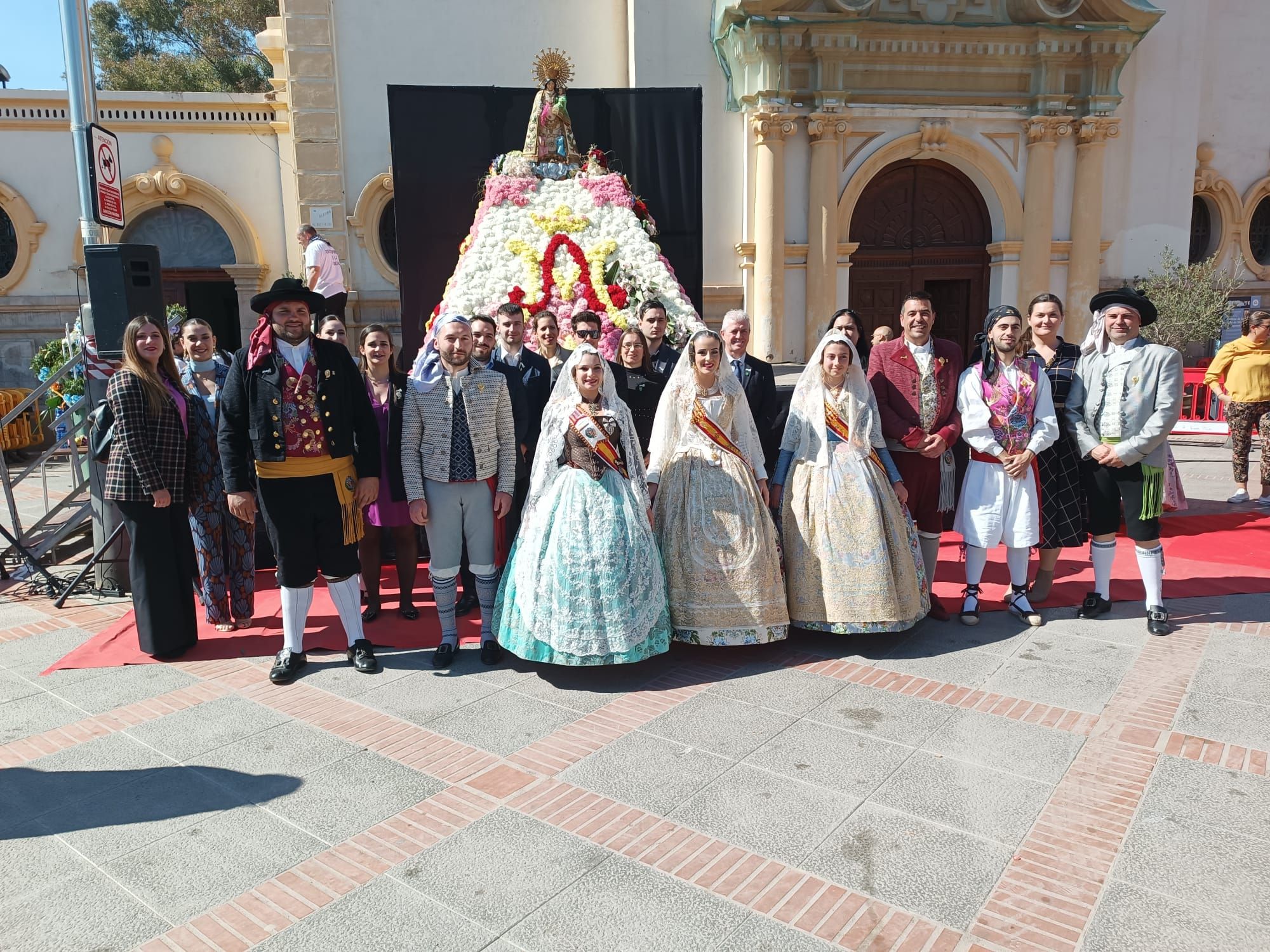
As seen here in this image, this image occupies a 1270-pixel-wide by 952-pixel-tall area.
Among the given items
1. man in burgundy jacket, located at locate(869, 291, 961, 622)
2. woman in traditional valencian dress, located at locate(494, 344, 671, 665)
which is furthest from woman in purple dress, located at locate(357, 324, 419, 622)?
man in burgundy jacket, located at locate(869, 291, 961, 622)

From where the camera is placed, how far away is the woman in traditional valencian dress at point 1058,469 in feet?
16.6

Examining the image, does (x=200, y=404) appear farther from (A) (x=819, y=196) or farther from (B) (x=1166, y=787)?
(A) (x=819, y=196)

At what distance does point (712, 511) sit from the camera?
4.48m

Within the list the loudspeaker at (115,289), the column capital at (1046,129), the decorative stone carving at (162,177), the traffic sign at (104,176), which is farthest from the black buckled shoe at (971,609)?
the decorative stone carving at (162,177)

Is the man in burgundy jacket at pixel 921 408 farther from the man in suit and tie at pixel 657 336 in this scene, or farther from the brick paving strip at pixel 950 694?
the man in suit and tie at pixel 657 336

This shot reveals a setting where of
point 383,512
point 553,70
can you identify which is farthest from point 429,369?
point 553,70

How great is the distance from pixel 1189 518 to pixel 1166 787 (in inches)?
202

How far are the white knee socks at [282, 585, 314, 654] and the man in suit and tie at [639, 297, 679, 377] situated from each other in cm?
250

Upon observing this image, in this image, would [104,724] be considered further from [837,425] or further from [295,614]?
[837,425]

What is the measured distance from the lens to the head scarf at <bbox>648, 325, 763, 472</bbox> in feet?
15.2

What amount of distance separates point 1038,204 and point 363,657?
1180 cm

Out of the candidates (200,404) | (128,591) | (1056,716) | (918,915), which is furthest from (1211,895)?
(128,591)

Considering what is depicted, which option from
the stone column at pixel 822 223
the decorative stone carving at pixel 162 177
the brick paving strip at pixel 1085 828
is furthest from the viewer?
the decorative stone carving at pixel 162 177

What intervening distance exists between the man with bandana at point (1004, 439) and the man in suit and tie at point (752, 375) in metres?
1.10
